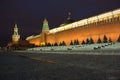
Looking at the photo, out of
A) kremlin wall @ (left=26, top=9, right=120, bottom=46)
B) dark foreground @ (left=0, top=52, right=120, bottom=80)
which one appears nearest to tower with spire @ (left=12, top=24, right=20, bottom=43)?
kremlin wall @ (left=26, top=9, right=120, bottom=46)

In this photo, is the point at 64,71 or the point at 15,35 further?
the point at 15,35

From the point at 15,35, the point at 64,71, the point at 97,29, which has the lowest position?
the point at 64,71

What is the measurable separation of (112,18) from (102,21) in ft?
8.62

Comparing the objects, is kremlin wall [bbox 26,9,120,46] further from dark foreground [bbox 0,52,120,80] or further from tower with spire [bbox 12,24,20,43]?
tower with spire [bbox 12,24,20,43]

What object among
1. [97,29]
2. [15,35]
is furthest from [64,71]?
[15,35]

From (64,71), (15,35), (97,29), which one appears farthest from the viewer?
(15,35)

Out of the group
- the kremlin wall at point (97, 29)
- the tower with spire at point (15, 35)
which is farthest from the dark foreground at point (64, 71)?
the tower with spire at point (15, 35)

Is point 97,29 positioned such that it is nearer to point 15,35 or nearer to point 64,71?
point 64,71

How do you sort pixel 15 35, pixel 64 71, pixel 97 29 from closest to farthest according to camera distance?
pixel 64 71 → pixel 97 29 → pixel 15 35

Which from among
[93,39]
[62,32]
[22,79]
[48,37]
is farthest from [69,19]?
[22,79]

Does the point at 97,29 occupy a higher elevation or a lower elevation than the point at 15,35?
lower

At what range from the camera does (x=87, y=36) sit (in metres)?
39.5

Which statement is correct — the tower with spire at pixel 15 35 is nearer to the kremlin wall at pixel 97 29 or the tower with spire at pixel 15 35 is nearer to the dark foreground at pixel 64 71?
the kremlin wall at pixel 97 29

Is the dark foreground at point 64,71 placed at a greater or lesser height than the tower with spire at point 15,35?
lesser
